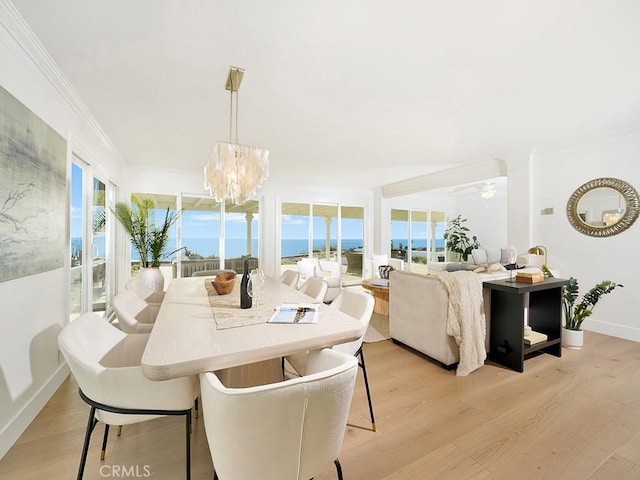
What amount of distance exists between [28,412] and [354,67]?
3.17m

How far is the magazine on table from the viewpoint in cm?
149

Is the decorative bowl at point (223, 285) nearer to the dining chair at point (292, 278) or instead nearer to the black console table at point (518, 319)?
the dining chair at point (292, 278)

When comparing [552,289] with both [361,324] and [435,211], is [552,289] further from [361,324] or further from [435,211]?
[435,211]

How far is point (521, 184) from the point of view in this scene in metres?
4.15

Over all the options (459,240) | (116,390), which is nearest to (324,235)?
(459,240)

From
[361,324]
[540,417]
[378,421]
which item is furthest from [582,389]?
[361,324]

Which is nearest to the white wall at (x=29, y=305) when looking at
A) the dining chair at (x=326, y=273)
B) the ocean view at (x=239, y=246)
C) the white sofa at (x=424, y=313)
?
the ocean view at (x=239, y=246)

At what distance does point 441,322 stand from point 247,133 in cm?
294

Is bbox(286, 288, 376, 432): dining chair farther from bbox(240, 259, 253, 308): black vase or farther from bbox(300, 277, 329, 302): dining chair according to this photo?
bbox(240, 259, 253, 308): black vase

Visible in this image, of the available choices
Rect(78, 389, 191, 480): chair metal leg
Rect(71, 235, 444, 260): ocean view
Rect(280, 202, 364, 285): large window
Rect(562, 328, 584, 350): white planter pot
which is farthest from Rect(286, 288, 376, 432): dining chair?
Rect(280, 202, 364, 285): large window

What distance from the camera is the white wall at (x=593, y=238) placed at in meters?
3.25

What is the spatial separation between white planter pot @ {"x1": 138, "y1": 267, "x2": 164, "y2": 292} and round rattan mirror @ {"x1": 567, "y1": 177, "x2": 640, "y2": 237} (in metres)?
5.77

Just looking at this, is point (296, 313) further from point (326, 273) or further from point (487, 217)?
point (487, 217)

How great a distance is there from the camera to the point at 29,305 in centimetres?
183
